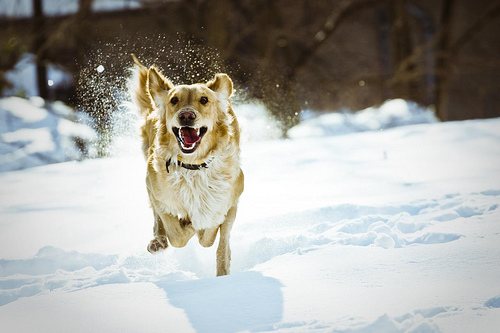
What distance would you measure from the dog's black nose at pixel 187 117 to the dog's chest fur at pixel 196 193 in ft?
1.44

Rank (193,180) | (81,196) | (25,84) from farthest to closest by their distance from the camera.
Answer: (25,84)
(81,196)
(193,180)

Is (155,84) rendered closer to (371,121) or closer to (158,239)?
(158,239)

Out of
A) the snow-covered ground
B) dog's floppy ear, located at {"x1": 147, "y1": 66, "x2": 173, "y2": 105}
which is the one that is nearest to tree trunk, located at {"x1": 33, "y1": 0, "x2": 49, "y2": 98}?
the snow-covered ground

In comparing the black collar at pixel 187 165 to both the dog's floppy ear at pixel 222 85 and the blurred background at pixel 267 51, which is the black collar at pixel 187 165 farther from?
the blurred background at pixel 267 51

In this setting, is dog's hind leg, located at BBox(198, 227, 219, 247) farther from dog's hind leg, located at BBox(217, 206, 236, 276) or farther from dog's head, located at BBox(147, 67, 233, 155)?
dog's head, located at BBox(147, 67, 233, 155)

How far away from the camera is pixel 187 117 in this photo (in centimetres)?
359

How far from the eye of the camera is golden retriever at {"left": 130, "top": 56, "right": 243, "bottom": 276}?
3820mm

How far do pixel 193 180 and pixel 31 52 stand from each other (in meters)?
10.5

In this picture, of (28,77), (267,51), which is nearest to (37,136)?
(28,77)

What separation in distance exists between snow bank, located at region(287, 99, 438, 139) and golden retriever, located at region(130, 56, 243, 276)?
862 centimetres

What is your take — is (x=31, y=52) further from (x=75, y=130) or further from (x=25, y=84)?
(x=75, y=130)

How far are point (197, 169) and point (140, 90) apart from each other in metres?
1.31

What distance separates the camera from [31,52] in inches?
513

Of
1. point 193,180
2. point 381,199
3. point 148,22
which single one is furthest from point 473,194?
point 148,22
